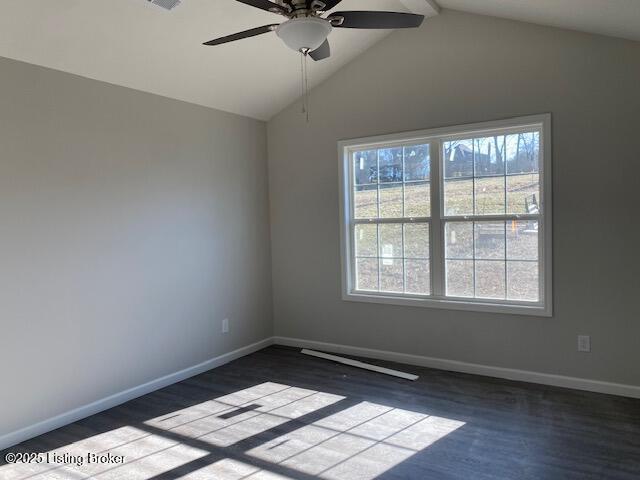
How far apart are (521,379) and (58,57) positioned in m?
4.10

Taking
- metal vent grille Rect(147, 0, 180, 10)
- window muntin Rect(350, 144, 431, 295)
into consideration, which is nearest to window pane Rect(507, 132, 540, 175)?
window muntin Rect(350, 144, 431, 295)

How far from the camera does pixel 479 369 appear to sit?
3.89 m

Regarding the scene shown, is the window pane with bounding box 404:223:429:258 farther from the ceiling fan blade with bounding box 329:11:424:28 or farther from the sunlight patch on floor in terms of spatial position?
the ceiling fan blade with bounding box 329:11:424:28

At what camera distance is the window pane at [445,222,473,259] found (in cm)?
396

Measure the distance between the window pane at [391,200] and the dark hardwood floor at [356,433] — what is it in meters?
1.47

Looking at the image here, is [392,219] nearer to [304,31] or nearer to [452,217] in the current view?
[452,217]

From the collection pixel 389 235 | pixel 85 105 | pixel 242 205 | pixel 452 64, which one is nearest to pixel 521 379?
pixel 389 235

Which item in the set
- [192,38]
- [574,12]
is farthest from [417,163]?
[192,38]

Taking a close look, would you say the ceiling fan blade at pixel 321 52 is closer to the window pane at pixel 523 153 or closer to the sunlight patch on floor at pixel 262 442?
the window pane at pixel 523 153

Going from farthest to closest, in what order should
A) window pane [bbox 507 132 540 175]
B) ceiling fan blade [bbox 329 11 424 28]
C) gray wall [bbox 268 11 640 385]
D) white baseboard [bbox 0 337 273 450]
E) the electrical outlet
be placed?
window pane [bbox 507 132 540 175], the electrical outlet, gray wall [bbox 268 11 640 385], white baseboard [bbox 0 337 273 450], ceiling fan blade [bbox 329 11 424 28]

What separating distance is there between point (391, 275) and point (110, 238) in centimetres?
244

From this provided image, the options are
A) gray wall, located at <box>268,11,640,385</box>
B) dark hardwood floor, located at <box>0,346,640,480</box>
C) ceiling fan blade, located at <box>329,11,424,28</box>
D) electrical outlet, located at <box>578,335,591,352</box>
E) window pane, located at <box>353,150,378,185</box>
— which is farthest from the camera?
window pane, located at <box>353,150,378,185</box>

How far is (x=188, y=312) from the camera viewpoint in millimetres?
4074

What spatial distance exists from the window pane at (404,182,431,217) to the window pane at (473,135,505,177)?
0.46 metres
